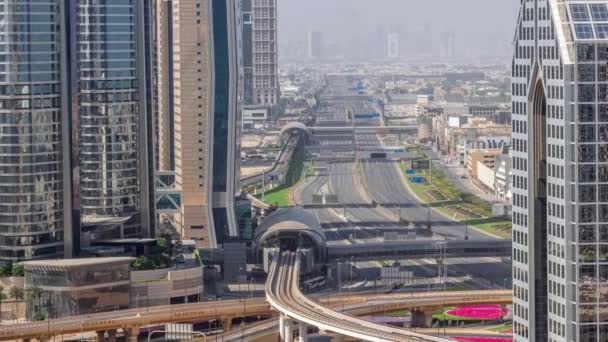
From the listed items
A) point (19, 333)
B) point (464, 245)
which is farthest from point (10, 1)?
point (464, 245)

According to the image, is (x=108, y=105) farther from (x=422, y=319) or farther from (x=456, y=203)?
(x=456, y=203)

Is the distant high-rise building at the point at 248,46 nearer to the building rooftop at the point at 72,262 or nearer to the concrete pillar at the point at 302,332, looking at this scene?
the building rooftop at the point at 72,262

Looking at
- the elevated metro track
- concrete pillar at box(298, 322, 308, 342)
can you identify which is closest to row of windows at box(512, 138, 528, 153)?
the elevated metro track

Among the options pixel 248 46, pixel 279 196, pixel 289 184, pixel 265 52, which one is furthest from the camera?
pixel 265 52

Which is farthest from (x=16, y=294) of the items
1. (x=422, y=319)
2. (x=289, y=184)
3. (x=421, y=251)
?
(x=289, y=184)

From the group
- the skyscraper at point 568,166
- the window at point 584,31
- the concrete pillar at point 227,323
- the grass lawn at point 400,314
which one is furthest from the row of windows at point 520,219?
the grass lawn at point 400,314

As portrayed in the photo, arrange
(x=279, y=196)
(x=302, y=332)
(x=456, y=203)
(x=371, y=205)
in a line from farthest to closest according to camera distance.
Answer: (x=279, y=196)
(x=371, y=205)
(x=456, y=203)
(x=302, y=332)
